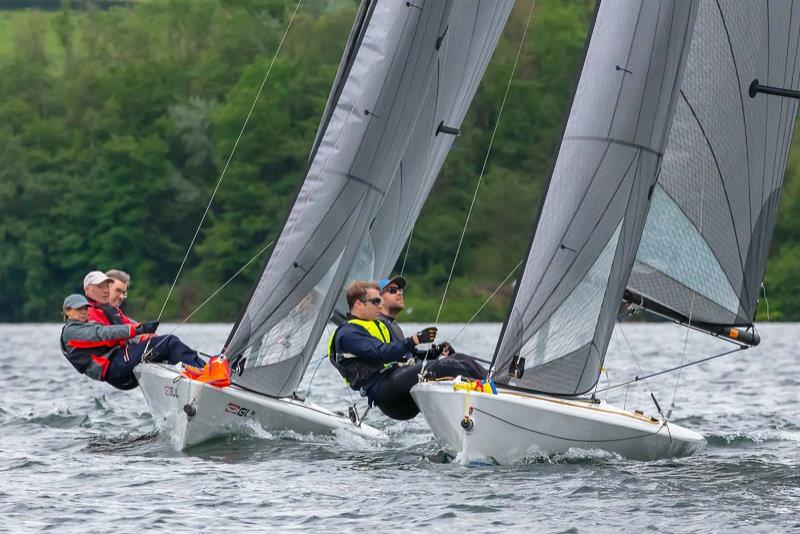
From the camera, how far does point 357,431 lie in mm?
13109

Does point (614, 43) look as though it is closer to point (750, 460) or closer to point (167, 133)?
point (750, 460)

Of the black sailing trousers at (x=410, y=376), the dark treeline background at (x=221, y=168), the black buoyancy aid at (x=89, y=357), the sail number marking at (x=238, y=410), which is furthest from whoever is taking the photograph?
the dark treeline background at (x=221, y=168)

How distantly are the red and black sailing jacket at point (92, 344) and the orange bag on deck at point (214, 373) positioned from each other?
0.68 metres

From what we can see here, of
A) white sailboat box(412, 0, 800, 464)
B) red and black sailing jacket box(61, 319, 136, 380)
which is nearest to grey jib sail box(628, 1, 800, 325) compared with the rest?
white sailboat box(412, 0, 800, 464)

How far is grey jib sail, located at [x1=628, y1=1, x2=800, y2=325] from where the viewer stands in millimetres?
11961

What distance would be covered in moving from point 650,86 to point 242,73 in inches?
1902

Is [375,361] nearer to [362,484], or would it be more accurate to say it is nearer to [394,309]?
[394,309]

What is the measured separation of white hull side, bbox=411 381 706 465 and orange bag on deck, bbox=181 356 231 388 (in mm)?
1670

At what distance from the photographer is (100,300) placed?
43.6 ft

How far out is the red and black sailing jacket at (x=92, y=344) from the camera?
12766mm

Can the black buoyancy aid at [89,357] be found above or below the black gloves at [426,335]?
below

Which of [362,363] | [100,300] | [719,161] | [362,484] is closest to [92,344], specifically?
[100,300]

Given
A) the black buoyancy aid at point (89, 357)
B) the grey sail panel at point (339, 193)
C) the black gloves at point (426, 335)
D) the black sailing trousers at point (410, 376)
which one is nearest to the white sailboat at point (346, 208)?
the grey sail panel at point (339, 193)

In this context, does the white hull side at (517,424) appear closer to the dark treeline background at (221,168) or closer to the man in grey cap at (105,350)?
the man in grey cap at (105,350)
